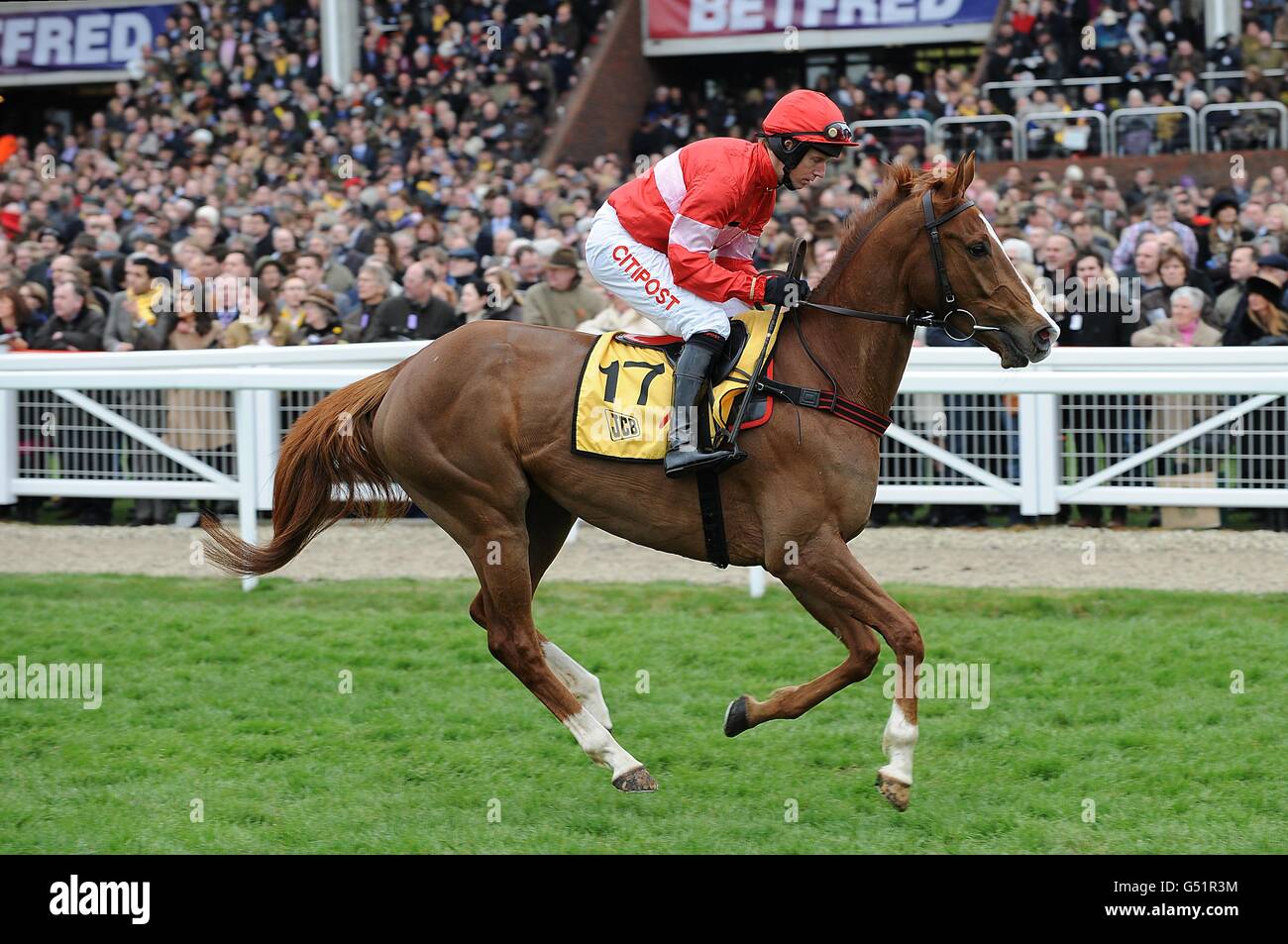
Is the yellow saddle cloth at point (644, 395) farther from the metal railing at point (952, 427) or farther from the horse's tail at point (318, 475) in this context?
the metal railing at point (952, 427)

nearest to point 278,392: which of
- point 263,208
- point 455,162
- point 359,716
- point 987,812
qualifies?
point 359,716

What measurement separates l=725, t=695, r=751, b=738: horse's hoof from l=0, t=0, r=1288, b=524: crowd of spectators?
3.22 meters

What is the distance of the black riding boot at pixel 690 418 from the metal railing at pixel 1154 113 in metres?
11.2

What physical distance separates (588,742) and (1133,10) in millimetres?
14122

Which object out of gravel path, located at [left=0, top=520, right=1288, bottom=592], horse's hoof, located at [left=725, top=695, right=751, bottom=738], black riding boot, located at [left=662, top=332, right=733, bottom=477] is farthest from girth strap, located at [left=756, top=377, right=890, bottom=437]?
gravel path, located at [left=0, top=520, right=1288, bottom=592]

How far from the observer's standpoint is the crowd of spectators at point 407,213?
9.00 metres

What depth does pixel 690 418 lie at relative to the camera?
4.76m

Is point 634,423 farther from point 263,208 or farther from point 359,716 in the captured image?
point 263,208

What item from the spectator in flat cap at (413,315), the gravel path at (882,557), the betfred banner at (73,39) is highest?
the betfred banner at (73,39)

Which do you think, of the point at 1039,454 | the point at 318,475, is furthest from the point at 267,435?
the point at 1039,454

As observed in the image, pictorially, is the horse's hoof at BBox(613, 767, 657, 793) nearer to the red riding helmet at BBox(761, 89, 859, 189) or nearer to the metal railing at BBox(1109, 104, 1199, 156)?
the red riding helmet at BBox(761, 89, 859, 189)

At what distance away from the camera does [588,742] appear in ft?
16.1

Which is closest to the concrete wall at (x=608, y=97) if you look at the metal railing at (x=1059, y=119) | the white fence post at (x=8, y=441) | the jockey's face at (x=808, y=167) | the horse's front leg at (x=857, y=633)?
the metal railing at (x=1059, y=119)

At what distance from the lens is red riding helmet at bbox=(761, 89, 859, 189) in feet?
15.5
